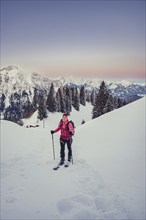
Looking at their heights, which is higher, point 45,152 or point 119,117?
point 119,117

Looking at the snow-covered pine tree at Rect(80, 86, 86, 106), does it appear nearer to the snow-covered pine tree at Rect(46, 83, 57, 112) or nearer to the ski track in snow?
the snow-covered pine tree at Rect(46, 83, 57, 112)

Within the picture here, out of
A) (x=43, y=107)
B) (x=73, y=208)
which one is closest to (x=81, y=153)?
(x=73, y=208)

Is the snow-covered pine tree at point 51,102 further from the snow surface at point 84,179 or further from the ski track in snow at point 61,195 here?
the ski track in snow at point 61,195

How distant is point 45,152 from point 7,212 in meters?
6.45

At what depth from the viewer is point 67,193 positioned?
6352mm

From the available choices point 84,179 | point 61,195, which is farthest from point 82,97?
point 61,195

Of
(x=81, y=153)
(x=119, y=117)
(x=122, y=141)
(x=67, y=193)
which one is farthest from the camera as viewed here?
(x=119, y=117)

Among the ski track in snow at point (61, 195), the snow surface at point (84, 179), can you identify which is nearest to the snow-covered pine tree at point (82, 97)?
the snow surface at point (84, 179)

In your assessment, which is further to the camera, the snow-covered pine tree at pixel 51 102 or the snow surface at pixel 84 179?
the snow-covered pine tree at pixel 51 102

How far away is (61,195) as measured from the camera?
245 inches

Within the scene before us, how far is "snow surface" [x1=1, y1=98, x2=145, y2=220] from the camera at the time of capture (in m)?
5.37

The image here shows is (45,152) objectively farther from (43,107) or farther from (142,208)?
(43,107)

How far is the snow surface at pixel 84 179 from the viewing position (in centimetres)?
537

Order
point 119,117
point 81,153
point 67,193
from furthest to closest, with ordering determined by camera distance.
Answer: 1. point 119,117
2. point 81,153
3. point 67,193
